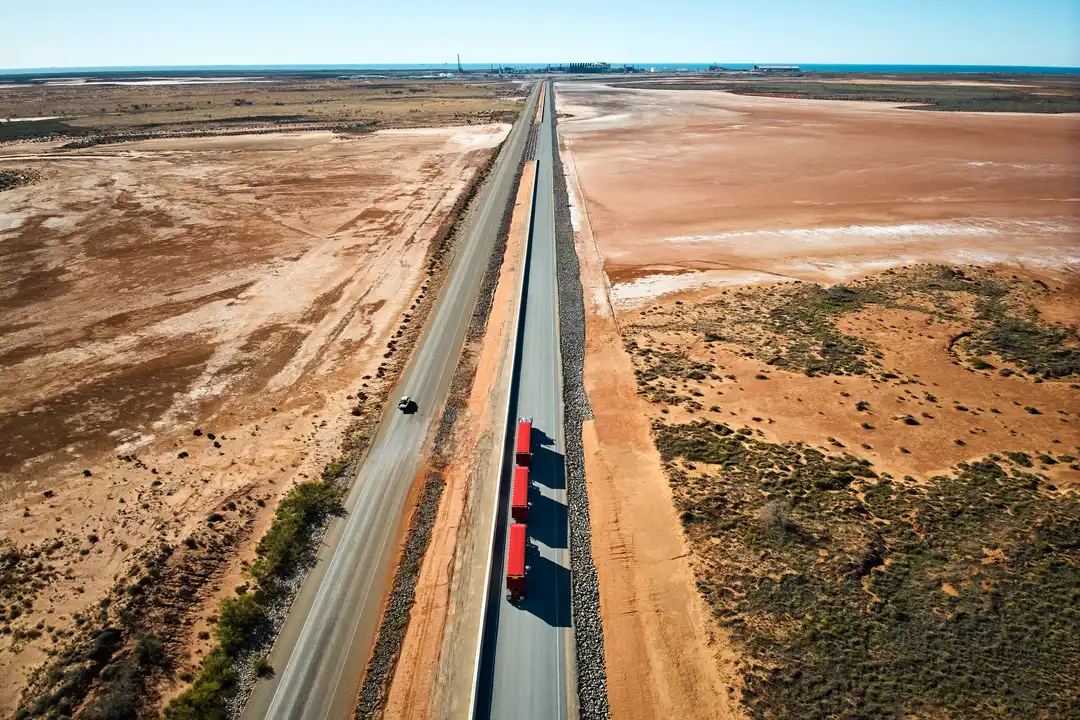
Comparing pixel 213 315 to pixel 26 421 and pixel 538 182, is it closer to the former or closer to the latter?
pixel 26 421

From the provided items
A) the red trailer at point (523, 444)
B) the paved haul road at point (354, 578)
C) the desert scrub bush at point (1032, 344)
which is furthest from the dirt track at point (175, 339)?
the desert scrub bush at point (1032, 344)

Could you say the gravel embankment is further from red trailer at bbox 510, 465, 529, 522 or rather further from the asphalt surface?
red trailer at bbox 510, 465, 529, 522

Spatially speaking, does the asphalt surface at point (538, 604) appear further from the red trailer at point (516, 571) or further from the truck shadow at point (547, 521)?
the red trailer at point (516, 571)

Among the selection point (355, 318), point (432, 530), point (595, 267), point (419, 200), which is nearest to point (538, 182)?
point (419, 200)

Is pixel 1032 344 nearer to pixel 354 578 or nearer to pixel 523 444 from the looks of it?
pixel 523 444

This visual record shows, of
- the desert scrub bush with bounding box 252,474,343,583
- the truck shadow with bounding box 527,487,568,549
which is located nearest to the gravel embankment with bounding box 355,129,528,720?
the desert scrub bush with bounding box 252,474,343,583
